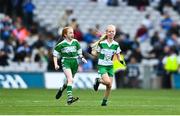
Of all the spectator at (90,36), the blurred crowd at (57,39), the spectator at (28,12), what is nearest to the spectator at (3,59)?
the blurred crowd at (57,39)

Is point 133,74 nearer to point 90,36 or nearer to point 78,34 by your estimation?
point 90,36

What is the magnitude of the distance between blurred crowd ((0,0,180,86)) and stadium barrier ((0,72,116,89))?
80cm

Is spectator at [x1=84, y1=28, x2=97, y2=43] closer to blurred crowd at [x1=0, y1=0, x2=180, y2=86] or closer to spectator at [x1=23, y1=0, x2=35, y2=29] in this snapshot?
blurred crowd at [x1=0, y1=0, x2=180, y2=86]

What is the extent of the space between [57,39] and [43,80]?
3.42 m

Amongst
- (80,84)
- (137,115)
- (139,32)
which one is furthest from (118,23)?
(137,115)

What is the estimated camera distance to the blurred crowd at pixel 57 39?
37.3m

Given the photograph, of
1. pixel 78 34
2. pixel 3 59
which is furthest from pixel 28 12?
pixel 3 59

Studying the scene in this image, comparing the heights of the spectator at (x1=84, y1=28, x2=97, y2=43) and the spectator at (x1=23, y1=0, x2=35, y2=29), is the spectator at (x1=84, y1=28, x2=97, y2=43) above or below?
below

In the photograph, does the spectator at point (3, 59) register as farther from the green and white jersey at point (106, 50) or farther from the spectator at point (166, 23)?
the green and white jersey at point (106, 50)

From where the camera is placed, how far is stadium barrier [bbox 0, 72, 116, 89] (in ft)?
115

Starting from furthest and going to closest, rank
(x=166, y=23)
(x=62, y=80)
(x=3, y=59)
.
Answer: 1. (x=166, y=23)
2. (x=3, y=59)
3. (x=62, y=80)

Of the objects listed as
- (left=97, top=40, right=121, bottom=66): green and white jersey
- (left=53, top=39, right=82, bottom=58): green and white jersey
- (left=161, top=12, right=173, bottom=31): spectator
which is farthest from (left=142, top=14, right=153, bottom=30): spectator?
(left=97, top=40, right=121, bottom=66): green and white jersey

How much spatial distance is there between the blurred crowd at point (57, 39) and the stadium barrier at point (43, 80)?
798mm

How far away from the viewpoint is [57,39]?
1523 inches
